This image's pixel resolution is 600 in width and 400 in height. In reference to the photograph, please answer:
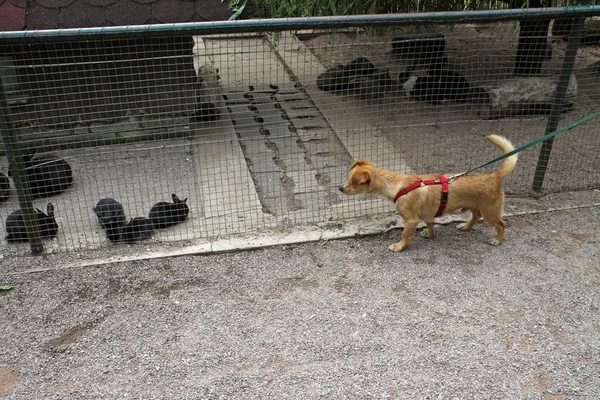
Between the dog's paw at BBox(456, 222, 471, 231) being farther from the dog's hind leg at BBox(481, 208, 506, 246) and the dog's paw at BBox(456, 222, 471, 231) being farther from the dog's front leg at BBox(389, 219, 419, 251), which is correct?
the dog's front leg at BBox(389, 219, 419, 251)

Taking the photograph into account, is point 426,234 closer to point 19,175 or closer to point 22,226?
point 19,175

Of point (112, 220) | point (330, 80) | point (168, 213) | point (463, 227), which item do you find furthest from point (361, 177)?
point (330, 80)

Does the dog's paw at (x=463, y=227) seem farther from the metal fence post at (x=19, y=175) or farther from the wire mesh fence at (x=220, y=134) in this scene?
the metal fence post at (x=19, y=175)

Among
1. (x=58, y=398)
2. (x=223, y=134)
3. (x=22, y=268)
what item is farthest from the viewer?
(x=223, y=134)

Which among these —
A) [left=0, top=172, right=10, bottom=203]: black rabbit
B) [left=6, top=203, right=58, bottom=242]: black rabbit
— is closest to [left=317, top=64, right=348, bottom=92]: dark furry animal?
[left=0, top=172, right=10, bottom=203]: black rabbit

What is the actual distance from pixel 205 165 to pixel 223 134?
2.92ft

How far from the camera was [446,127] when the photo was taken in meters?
7.56

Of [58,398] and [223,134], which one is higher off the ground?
[223,134]

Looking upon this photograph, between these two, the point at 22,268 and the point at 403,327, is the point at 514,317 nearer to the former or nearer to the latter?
the point at 403,327

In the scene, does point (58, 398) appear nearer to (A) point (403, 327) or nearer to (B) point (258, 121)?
(A) point (403, 327)

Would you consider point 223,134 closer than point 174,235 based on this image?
No

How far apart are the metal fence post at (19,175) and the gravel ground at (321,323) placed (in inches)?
9.7

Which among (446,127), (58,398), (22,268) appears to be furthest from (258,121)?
(58,398)

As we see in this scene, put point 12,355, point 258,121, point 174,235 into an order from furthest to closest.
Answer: point 258,121
point 174,235
point 12,355
